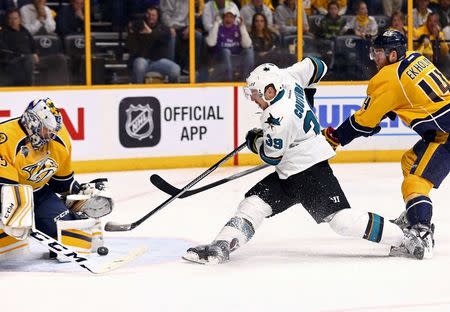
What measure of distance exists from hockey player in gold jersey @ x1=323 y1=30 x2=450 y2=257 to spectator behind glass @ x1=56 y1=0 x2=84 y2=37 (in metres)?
3.72

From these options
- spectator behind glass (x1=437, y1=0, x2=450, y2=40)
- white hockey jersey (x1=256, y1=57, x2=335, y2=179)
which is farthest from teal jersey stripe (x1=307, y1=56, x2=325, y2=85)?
spectator behind glass (x1=437, y1=0, x2=450, y2=40)

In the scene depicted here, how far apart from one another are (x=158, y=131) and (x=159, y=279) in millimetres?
4132

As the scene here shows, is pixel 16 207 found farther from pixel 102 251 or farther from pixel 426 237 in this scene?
pixel 426 237

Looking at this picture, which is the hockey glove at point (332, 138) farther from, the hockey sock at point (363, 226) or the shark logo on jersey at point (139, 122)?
the shark logo on jersey at point (139, 122)

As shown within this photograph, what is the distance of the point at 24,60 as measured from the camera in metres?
8.86

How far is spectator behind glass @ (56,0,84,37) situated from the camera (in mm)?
9000

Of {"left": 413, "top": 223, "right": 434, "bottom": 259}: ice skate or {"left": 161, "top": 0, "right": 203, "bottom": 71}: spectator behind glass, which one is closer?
{"left": 413, "top": 223, "right": 434, "bottom": 259}: ice skate

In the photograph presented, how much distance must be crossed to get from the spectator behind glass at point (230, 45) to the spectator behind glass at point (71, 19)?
110 centimetres

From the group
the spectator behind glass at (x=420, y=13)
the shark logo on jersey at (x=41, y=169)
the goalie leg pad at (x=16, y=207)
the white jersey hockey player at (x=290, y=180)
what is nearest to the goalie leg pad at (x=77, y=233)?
the shark logo on jersey at (x=41, y=169)

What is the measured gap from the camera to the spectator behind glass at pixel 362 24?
9.88m

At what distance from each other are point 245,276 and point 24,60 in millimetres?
4163

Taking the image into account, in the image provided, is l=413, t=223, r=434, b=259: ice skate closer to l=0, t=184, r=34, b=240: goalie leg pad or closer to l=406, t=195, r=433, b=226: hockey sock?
l=406, t=195, r=433, b=226: hockey sock

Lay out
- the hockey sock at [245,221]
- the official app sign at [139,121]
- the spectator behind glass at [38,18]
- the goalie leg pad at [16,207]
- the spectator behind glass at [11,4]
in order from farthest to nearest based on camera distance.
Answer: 1. the official app sign at [139,121]
2. the spectator behind glass at [38,18]
3. the spectator behind glass at [11,4]
4. the hockey sock at [245,221]
5. the goalie leg pad at [16,207]

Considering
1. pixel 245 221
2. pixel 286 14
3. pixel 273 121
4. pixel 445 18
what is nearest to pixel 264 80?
pixel 273 121
